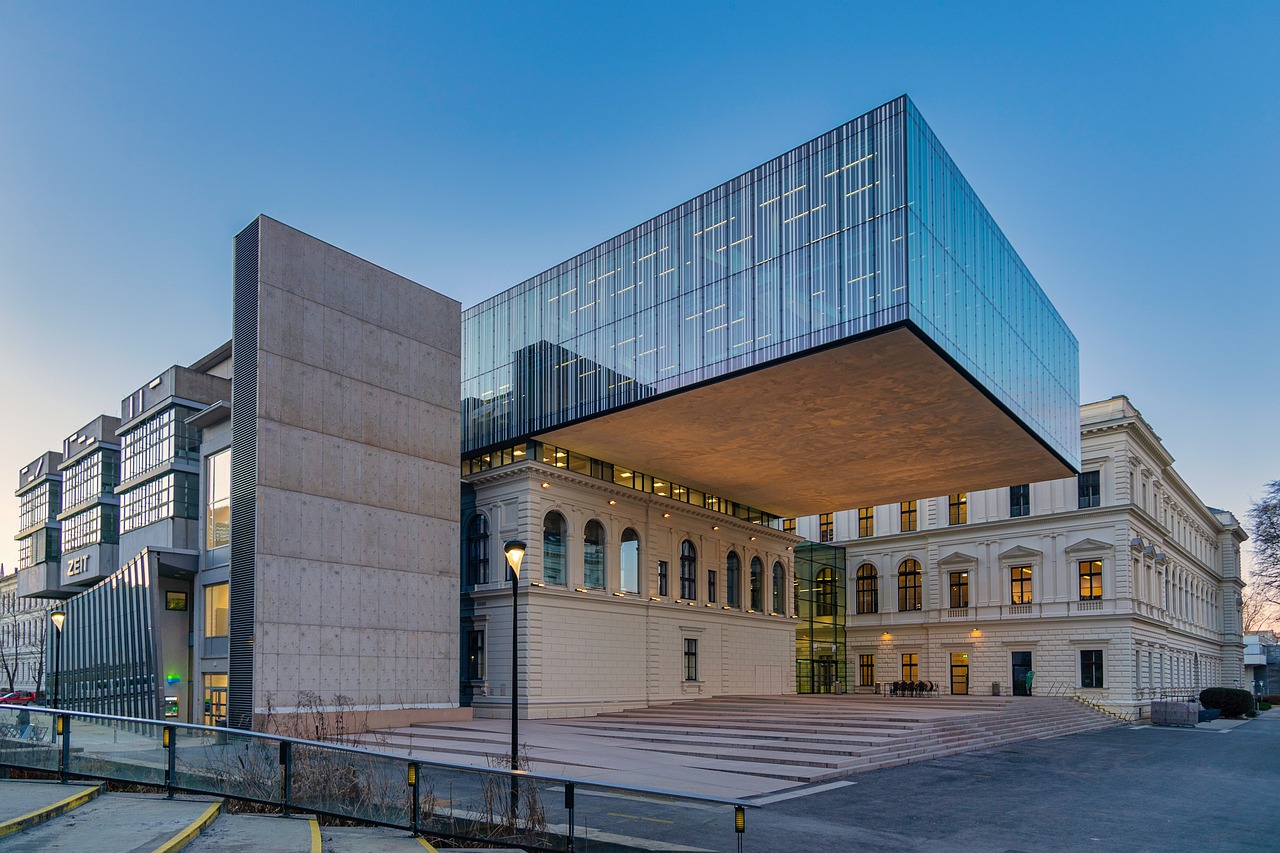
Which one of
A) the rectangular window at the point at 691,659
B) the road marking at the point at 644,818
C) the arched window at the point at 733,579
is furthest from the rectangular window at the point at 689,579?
the road marking at the point at 644,818

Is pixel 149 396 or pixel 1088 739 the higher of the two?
pixel 149 396

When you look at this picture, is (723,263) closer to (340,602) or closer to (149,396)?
(340,602)

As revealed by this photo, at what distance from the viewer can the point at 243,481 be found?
32281 millimetres

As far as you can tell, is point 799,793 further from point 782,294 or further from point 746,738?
point 782,294

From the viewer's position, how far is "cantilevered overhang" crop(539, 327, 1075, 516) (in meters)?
32.7

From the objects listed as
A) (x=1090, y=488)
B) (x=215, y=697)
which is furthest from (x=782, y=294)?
(x=1090, y=488)

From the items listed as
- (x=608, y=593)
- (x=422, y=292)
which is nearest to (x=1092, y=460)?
(x=608, y=593)

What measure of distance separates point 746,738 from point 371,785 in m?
18.0

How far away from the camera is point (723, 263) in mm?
34625

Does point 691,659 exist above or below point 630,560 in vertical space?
below

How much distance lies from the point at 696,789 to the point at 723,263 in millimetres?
19479

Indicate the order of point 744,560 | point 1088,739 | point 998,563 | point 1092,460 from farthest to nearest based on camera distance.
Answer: point 998,563, point 1092,460, point 744,560, point 1088,739

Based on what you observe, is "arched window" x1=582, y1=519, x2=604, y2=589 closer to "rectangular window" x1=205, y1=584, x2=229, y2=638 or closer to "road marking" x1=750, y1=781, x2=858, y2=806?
"rectangular window" x1=205, y1=584, x2=229, y2=638

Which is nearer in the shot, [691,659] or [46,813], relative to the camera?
[46,813]
